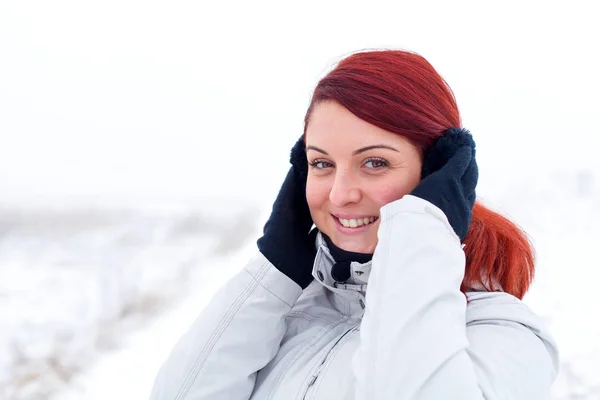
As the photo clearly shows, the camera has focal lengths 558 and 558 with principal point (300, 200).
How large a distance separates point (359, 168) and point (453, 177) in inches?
7.6

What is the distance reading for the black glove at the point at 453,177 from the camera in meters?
1.06

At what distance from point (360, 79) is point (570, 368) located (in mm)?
2097

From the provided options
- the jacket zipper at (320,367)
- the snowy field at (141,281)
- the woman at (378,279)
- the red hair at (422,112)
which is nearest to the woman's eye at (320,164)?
the woman at (378,279)

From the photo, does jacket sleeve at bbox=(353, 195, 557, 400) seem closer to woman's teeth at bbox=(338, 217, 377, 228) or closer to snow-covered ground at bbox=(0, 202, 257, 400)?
woman's teeth at bbox=(338, 217, 377, 228)

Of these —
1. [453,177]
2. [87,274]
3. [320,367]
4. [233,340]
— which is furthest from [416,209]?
[87,274]

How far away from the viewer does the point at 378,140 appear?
1.12 m

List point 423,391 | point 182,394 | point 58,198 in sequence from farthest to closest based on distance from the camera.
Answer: point 58,198
point 182,394
point 423,391

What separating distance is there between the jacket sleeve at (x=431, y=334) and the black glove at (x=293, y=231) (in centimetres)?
35

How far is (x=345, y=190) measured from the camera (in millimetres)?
1147

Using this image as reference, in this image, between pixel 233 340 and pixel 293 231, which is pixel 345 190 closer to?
pixel 293 231

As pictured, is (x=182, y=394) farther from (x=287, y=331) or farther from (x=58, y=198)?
(x=58, y=198)

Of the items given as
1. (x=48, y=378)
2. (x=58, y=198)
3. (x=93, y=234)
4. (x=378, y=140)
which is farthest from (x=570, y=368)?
(x=58, y=198)

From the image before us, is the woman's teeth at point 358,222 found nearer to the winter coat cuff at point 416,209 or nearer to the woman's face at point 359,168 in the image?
the woman's face at point 359,168

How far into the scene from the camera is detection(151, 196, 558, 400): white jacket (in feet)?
2.89
